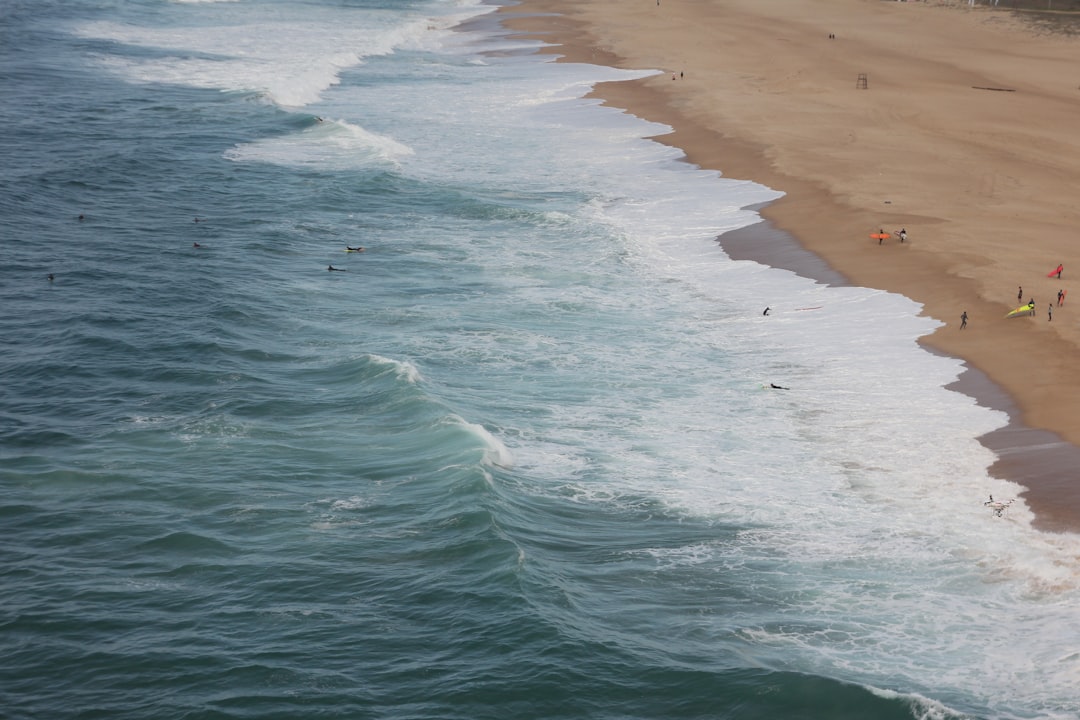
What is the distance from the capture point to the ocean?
55.3 ft

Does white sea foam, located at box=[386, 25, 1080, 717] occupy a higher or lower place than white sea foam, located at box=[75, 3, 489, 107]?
lower

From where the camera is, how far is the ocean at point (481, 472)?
1684 cm

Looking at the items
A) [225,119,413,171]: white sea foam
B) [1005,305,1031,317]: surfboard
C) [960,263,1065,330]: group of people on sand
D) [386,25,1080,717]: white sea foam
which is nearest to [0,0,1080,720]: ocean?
[386,25,1080,717]: white sea foam

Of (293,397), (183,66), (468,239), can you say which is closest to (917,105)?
(468,239)

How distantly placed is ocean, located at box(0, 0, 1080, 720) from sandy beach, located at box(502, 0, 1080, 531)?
1.25m

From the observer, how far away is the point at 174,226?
3859cm

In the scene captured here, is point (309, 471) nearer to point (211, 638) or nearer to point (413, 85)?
point (211, 638)

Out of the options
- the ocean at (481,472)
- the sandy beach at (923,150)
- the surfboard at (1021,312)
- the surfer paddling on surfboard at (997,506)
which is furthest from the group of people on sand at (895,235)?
the surfer paddling on surfboard at (997,506)

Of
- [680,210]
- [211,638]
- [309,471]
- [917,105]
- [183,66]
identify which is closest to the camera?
[211,638]

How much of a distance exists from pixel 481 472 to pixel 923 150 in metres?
29.0

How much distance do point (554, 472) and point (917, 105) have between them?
35819 mm

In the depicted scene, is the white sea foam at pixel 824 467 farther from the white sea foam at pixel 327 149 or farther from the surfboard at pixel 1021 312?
the white sea foam at pixel 327 149

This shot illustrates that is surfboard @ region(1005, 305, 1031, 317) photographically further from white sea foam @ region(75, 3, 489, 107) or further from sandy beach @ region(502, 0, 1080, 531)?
white sea foam @ region(75, 3, 489, 107)

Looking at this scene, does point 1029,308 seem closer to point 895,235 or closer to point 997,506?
point 895,235
